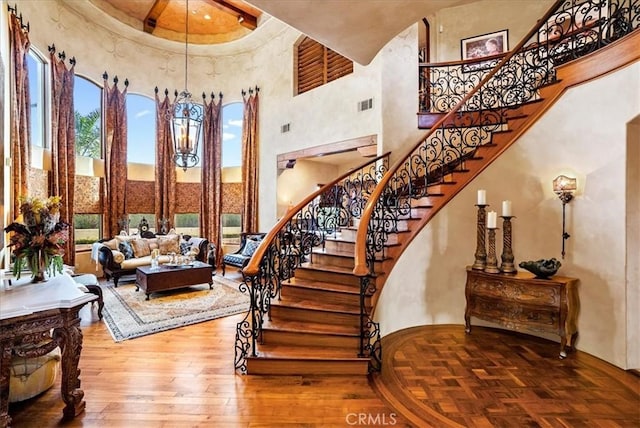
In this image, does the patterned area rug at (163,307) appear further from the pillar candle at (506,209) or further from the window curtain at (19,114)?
the pillar candle at (506,209)

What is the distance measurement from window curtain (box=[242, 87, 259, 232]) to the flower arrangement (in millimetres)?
5401

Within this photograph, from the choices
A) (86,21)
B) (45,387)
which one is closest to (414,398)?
(45,387)

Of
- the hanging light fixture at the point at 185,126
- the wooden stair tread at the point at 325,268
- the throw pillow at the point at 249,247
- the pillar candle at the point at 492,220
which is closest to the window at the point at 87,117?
the hanging light fixture at the point at 185,126

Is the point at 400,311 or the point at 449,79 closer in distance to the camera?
the point at 400,311

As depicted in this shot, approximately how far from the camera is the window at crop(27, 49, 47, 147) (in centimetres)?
550

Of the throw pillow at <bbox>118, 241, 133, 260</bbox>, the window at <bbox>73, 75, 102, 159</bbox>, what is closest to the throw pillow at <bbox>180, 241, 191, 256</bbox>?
the throw pillow at <bbox>118, 241, 133, 260</bbox>

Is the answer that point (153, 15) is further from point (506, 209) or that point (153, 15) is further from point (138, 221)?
point (506, 209)

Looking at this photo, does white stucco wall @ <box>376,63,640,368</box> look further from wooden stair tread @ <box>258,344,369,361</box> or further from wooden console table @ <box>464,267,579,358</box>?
wooden stair tread @ <box>258,344,369,361</box>

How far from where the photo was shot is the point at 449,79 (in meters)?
5.68

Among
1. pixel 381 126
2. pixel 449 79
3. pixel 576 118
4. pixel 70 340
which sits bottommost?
pixel 70 340

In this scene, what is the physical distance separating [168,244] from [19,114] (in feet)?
11.1

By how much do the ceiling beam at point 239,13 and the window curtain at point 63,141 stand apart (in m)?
3.22

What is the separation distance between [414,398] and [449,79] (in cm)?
533

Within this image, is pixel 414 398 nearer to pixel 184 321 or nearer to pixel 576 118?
pixel 184 321
